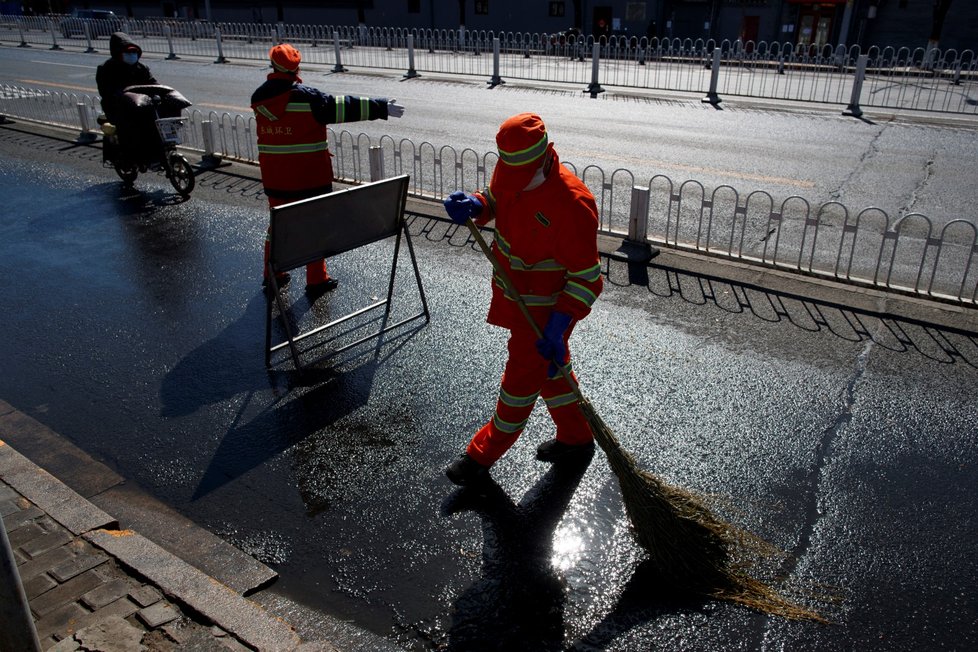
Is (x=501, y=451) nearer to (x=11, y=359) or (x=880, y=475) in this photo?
(x=880, y=475)

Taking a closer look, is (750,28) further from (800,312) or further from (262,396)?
(262,396)

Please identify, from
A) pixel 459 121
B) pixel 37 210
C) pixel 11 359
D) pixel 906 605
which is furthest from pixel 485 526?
pixel 459 121

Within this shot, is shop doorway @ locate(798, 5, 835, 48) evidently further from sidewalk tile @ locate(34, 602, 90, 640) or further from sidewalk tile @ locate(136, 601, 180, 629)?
sidewalk tile @ locate(34, 602, 90, 640)

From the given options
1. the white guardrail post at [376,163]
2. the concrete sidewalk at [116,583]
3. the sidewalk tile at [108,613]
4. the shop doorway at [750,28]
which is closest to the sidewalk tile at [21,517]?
the concrete sidewalk at [116,583]

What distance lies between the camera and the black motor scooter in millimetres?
9961

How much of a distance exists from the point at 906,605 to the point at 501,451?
210cm

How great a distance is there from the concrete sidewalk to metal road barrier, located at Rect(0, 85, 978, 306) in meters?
5.38

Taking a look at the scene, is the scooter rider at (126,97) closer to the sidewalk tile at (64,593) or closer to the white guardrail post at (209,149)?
the white guardrail post at (209,149)

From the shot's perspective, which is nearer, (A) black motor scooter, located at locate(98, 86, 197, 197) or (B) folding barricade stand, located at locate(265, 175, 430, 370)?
(B) folding barricade stand, located at locate(265, 175, 430, 370)

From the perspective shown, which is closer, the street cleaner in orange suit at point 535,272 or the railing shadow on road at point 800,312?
the street cleaner in orange suit at point 535,272

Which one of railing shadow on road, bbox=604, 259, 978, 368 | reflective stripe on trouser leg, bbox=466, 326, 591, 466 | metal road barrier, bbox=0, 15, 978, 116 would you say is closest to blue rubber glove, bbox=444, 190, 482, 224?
reflective stripe on trouser leg, bbox=466, 326, 591, 466

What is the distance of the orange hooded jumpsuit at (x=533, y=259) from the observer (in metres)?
3.99

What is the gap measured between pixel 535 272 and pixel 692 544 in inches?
62.2

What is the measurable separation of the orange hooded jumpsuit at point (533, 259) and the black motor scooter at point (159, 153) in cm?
693
